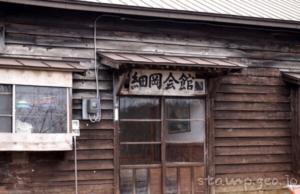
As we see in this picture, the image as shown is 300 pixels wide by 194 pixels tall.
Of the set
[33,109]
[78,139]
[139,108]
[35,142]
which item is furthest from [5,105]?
[139,108]

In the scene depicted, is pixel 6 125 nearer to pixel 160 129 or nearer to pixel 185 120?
pixel 160 129

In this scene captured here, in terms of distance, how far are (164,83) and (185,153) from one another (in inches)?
53.4

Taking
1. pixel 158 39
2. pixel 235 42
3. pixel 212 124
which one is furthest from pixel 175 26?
pixel 212 124

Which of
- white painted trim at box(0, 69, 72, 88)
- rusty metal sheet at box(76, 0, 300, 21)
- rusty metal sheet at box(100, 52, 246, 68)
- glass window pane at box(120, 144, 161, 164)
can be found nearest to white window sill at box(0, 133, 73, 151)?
white painted trim at box(0, 69, 72, 88)

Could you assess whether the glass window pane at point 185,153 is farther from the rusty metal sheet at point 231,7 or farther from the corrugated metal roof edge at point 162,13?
the rusty metal sheet at point 231,7

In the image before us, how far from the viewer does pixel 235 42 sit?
1031 centimetres

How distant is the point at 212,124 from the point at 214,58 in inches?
47.9

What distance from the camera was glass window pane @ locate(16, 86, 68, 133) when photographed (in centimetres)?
814

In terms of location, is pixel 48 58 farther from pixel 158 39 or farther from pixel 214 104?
pixel 214 104

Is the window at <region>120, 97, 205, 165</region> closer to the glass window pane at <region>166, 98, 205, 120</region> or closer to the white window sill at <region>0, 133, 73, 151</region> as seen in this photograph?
the glass window pane at <region>166, 98, 205, 120</region>

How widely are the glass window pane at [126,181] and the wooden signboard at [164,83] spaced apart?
4.50 ft

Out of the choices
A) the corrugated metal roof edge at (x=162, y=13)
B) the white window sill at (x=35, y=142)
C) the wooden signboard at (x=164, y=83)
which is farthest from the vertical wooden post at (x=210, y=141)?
the white window sill at (x=35, y=142)

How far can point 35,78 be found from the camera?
8.26 meters

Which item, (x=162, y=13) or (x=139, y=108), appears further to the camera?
(x=139, y=108)
